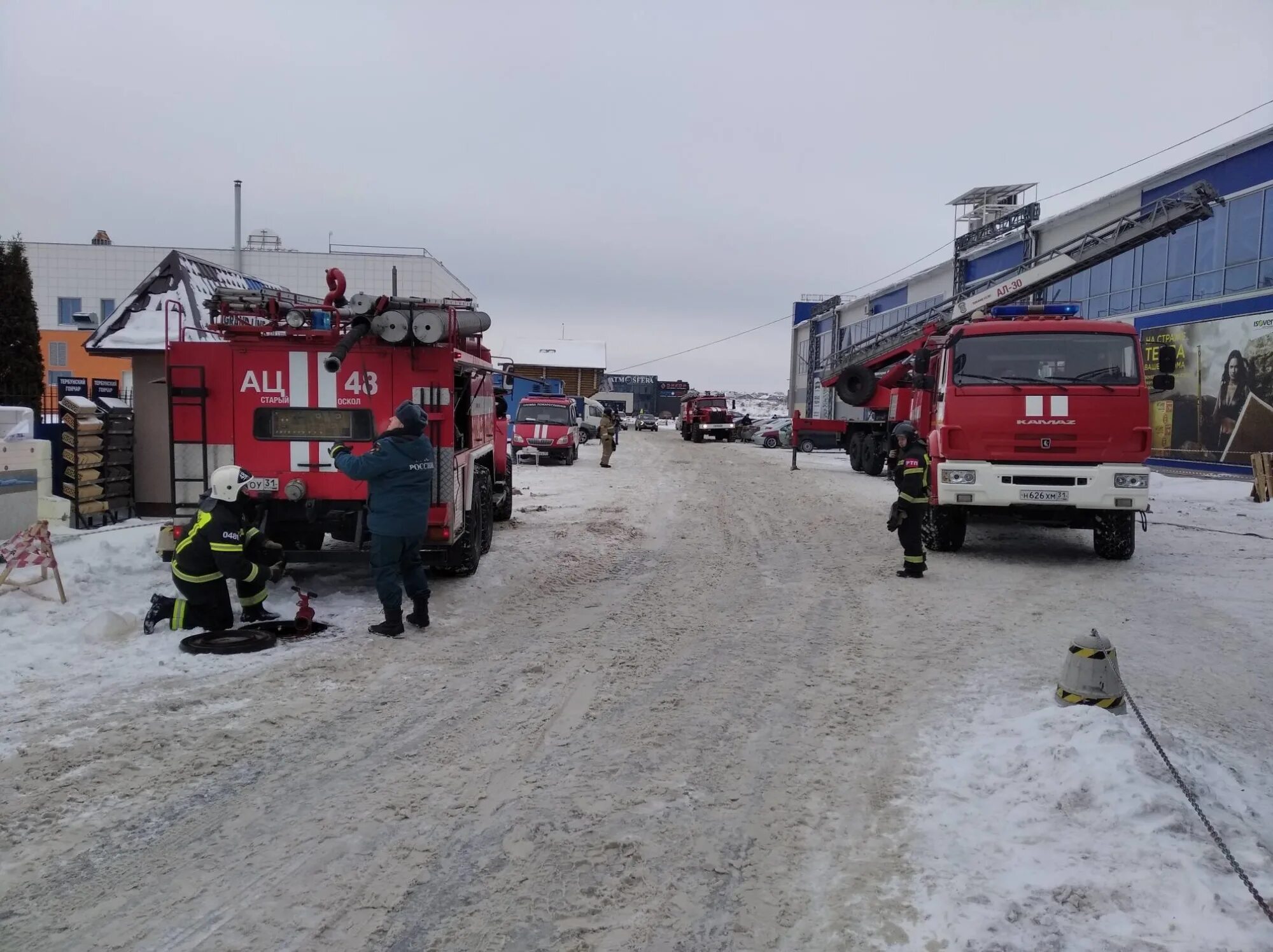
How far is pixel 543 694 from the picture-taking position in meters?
5.50

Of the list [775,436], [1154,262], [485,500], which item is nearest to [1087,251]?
[485,500]

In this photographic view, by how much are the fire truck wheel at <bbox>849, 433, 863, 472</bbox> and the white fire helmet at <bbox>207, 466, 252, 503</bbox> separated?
20.5m

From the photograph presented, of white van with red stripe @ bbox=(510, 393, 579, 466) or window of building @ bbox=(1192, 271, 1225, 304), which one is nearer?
window of building @ bbox=(1192, 271, 1225, 304)

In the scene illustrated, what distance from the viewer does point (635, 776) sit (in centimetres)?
428

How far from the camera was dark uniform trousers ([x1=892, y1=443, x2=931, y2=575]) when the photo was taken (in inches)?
365

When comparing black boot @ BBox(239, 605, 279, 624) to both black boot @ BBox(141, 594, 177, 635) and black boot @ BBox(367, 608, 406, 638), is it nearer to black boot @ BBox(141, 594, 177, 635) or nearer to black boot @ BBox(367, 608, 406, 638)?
black boot @ BBox(141, 594, 177, 635)

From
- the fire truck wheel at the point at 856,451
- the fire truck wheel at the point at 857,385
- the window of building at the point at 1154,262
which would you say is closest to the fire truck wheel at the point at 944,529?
the fire truck wheel at the point at 857,385

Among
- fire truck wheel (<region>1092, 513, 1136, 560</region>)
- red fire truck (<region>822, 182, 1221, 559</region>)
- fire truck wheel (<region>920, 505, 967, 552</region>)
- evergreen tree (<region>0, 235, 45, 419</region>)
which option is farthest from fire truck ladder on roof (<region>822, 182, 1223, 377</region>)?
evergreen tree (<region>0, 235, 45, 419</region>)

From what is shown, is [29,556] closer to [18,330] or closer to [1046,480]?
[1046,480]

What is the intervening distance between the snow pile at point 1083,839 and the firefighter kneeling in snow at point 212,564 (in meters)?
4.92

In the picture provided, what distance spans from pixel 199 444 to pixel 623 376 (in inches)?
2852

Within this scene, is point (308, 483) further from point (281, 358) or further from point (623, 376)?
point (623, 376)

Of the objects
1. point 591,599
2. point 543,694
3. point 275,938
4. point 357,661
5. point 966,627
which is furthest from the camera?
point 591,599

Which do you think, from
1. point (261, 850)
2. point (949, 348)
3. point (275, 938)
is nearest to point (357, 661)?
point (261, 850)
